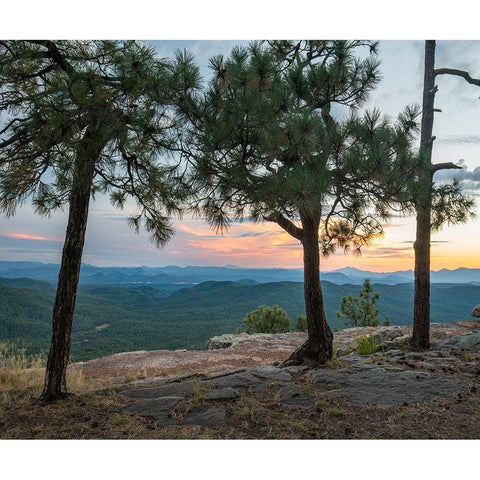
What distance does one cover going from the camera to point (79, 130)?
128 inches

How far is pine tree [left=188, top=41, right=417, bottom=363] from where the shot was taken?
126 inches

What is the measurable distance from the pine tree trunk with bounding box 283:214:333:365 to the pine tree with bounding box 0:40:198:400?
1.64 metres

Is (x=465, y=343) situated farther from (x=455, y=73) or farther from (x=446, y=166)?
(x=455, y=73)

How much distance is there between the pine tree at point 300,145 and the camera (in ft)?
10.5

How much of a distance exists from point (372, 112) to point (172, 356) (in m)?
5.77

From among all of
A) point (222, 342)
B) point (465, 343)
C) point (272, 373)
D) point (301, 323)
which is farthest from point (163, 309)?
point (272, 373)

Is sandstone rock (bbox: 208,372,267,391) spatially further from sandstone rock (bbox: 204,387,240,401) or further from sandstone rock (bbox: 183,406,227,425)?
sandstone rock (bbox: 183,406,227,425)

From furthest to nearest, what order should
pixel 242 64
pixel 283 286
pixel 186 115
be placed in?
pixel 283 286 < pixel 186 115 < pixel 242 64

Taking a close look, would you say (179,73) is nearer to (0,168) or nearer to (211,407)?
(0,168)

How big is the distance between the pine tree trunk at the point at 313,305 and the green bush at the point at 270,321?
7413 millimetres

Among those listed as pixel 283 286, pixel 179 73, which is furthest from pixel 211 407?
pixel 283 286

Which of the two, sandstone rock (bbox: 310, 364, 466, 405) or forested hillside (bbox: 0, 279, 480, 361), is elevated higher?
sandstone rock (bbox: 310, 364, 466, 405)

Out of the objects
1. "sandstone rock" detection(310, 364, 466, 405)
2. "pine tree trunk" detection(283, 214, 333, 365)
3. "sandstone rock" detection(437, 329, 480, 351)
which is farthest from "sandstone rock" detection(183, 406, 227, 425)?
"sandstone rock" detection(437, 329, 480, 351)
